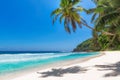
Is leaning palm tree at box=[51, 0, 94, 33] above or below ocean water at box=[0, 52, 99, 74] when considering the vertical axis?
above

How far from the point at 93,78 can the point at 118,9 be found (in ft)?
16.6

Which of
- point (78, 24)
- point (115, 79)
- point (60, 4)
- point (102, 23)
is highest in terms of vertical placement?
point (60, 4)

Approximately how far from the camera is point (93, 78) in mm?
10438

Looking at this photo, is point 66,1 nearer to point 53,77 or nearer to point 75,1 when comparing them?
point 75,1

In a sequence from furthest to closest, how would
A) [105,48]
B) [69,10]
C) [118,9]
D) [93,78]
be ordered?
[105,48] < [69,10] < [118,9] < [93,78]

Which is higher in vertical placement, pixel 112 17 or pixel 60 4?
pixel 60 4

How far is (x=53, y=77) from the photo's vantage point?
11117 millimetres

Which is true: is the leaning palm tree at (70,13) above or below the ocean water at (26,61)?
above

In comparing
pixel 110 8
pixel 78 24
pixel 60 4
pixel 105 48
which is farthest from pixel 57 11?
pixel 105 48

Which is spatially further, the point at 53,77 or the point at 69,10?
the point at 69,10

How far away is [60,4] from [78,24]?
10.3 ft

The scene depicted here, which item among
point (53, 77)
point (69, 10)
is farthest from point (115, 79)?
point (69, 10)

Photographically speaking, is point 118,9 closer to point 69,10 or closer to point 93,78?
point 93,78

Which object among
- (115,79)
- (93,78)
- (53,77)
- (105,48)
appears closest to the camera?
(115,79)
